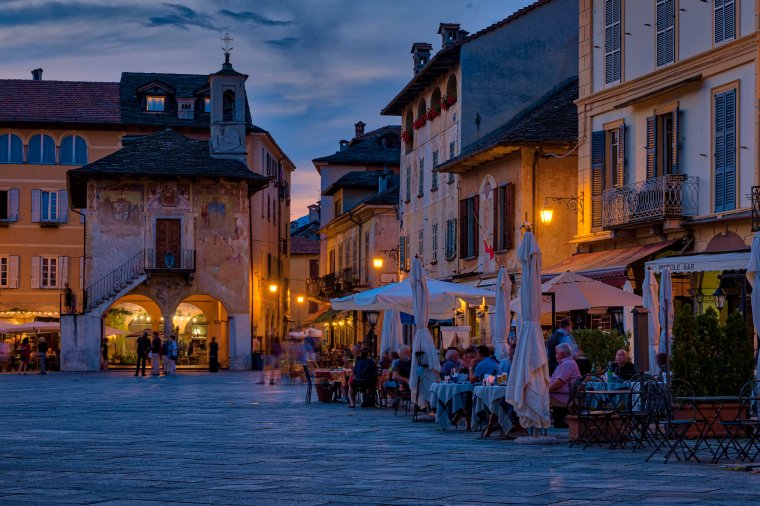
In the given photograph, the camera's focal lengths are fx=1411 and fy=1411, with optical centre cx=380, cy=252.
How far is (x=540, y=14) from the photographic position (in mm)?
41906

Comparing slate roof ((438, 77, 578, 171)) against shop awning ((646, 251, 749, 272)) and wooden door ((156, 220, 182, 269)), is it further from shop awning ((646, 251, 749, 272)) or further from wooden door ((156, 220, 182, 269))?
wooden door ((156, 220, 182, 269))

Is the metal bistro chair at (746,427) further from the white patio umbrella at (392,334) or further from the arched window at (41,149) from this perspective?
the arched window at (41,149)

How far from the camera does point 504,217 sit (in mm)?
37812

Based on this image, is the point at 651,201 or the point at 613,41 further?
the point at 613,41

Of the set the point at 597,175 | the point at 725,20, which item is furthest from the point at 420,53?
the point at 725,20

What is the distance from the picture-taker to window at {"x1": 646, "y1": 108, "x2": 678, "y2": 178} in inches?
1086

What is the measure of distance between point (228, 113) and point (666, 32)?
118 ft

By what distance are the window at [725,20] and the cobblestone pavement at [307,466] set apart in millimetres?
9160

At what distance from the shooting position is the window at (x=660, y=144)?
90.5ft

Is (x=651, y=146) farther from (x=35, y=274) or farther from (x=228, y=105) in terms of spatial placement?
(x=35, y=274)

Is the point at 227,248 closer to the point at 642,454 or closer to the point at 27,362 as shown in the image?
the point at 27,362

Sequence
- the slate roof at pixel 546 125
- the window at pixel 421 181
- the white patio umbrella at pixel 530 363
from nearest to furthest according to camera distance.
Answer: the white patio umbrella at pixel 530 363 < the slate roof at pixel 546 125 < the window at pixel 421 181

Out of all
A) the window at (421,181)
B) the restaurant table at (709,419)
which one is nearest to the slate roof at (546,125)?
the window at (421,181)

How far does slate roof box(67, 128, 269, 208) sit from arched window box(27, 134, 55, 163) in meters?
8.11
